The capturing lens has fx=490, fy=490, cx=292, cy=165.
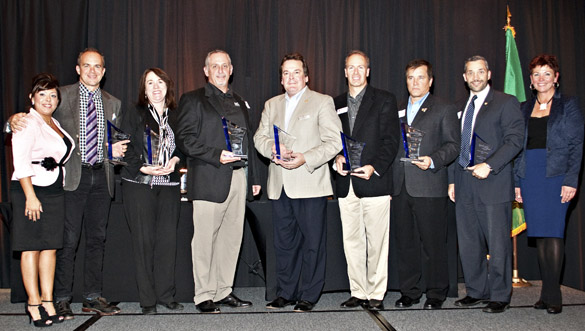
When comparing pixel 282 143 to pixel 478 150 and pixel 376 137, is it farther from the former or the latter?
pixel 478 150

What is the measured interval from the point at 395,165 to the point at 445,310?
1134 mm

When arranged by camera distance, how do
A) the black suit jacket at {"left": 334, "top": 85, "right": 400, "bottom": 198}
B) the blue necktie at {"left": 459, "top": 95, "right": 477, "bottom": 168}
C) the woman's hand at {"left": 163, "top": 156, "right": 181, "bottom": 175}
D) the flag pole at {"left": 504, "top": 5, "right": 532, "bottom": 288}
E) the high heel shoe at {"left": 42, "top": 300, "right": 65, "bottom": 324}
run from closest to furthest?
the high heel shoe at {"left": 42, "top": 300, "right": 65, "bottom": 324} → the woman's hand at {"left": 163, "top": 156, "right": 181, "bottom": 175} → the black suit jacket at {"left": 334, "top": 85, "right": 400, "bottom": 198} → the blue necktie at {"left": 459, "top": 95, "right": 477, "bottom": 168} → the flag pole at {"left": 504, "top": 5, "right": 532, "bottom": 288}

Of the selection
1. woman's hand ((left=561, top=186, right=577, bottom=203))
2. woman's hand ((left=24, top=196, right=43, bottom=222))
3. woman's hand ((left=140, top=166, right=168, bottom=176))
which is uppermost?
woman's hand ((left=140, top=166, right=168, bottom=176))

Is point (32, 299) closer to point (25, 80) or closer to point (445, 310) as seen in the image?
point (25, 80)

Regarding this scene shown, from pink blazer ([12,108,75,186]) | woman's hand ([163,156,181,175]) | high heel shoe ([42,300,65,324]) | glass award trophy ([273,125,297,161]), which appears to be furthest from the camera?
woman's hand ([163,156,181,175])

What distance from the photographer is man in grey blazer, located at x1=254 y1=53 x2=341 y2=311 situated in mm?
3590

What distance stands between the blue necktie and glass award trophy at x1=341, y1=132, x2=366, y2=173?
0.83 meters

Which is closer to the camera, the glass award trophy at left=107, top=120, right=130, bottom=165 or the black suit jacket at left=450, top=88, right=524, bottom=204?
the glass award trophy at left=107, top=120, right=130, bottom=165

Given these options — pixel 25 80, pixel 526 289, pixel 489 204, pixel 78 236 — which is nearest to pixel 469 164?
pixel 489 204

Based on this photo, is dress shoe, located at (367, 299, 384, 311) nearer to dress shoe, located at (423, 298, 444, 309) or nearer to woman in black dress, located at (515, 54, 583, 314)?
dress shoe, located at (423, 298, 444, 309)

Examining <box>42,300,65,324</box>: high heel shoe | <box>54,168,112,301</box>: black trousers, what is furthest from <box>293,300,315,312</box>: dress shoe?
<box>42,300,65,324</box>: high heel shoe

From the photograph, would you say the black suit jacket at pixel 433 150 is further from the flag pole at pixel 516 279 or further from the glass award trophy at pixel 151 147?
the glass award trophy at pixel 151 147

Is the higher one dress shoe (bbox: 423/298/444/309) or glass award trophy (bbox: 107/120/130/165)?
glass award trophy (bbox: 107/120/130/165)

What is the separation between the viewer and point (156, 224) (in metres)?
3.63
